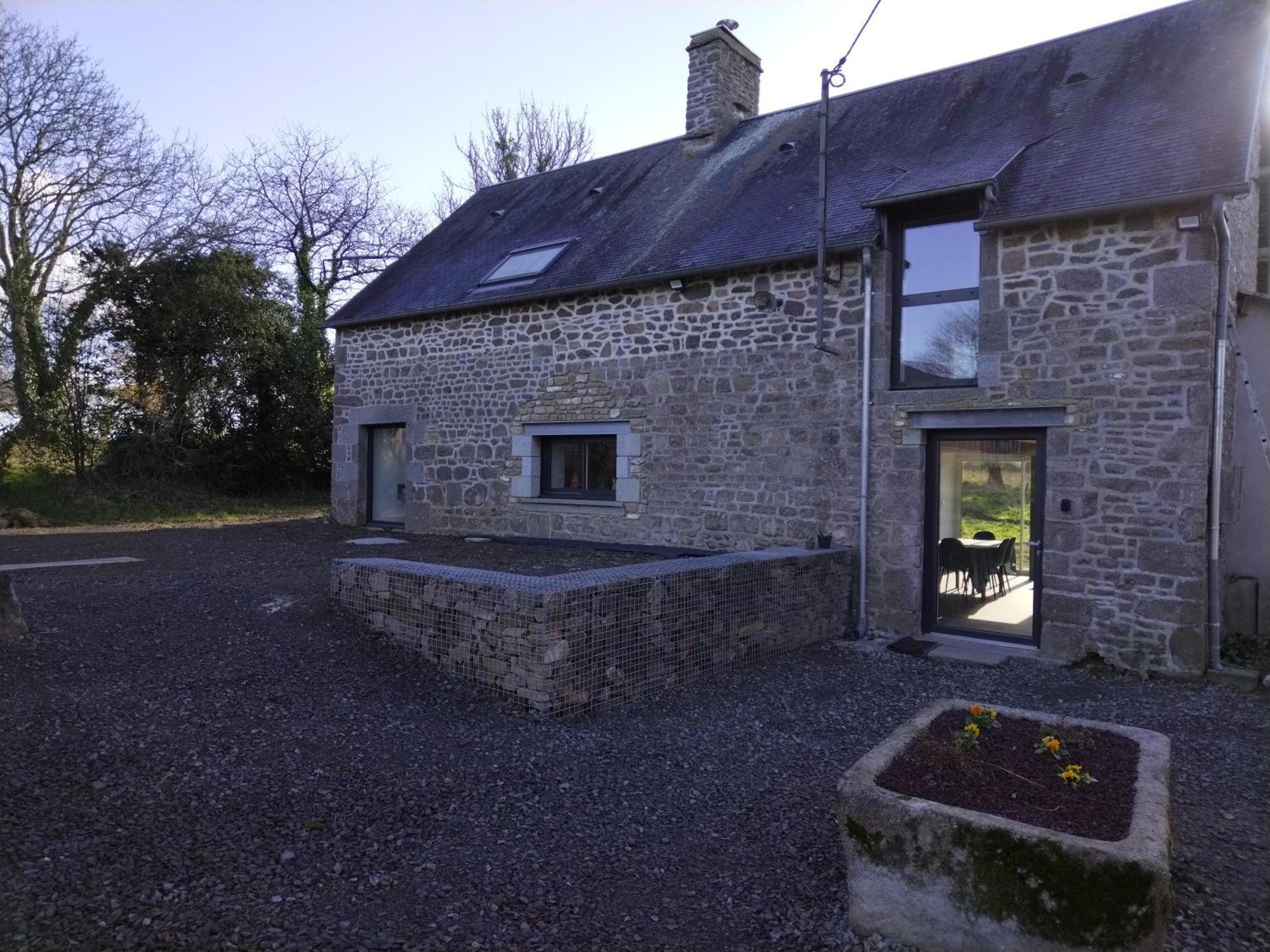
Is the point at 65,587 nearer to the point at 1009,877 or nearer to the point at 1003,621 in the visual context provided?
the point at 1009,877

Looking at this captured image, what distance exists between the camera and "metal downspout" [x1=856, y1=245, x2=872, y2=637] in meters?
7.39

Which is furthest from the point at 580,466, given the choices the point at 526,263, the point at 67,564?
the point at 67,564

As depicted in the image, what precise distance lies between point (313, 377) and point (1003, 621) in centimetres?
1557

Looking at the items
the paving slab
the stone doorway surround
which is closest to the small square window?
the stone doorway surround

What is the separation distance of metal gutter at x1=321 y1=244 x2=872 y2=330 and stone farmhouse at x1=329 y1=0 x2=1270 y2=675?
43mm

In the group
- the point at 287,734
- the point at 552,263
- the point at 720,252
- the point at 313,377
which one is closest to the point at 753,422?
the point at 720,252

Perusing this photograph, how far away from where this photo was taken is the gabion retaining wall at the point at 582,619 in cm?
464

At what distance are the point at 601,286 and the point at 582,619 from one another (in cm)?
561

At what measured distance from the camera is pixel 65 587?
678 cm

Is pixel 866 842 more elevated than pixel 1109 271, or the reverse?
pixel 1109 271

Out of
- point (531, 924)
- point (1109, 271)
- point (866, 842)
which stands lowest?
point (531, 924)

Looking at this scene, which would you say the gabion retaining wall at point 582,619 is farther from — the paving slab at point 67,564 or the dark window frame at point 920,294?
the paving slab at point 67,564

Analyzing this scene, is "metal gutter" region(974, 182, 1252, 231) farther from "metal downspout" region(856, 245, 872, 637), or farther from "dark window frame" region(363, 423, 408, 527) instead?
"dark window frame" region(363, 423, 408, 527)

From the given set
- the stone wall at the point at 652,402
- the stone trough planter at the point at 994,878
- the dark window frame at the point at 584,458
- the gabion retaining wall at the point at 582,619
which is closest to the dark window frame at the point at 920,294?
the stone wall at the point at 652,402
